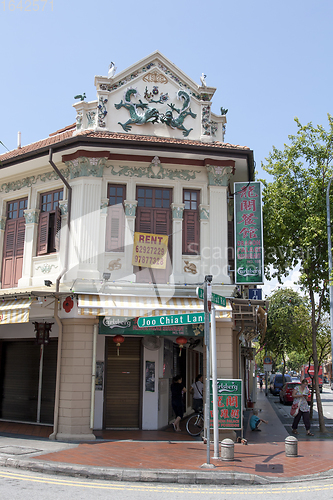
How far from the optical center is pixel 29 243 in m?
15.0

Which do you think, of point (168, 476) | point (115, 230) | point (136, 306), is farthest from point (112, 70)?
point (168, 476)

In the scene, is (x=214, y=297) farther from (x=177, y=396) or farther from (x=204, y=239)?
(x=177, y=396)

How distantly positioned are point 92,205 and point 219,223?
152 inches

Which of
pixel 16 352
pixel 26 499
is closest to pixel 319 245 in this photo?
pixel 16 352

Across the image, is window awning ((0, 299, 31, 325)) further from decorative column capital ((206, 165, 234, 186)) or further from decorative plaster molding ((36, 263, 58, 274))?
decorative column capital ((206, 165, 234, 186))

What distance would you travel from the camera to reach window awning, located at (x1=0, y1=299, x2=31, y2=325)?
41.8 ft

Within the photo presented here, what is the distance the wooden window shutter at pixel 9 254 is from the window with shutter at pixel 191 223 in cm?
575

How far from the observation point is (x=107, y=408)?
46.8 feet

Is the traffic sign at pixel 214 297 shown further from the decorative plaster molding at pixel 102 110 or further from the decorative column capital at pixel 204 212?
the decorative plaster molding at pixel 102 110

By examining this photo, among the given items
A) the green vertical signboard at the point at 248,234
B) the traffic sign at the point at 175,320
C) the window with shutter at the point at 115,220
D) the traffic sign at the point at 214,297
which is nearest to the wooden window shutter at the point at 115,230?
the window with shutter at the point at 115,220

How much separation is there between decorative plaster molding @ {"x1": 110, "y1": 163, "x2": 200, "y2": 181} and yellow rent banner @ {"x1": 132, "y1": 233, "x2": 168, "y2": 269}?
6.20 feet

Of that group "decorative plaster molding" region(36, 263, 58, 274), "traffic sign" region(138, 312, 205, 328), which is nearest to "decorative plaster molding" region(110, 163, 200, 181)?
"decorative plaster molding" region(36, 263, 58, 274)

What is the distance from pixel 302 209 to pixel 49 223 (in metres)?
9.12

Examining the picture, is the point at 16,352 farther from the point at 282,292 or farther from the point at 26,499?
the point at 282,292
